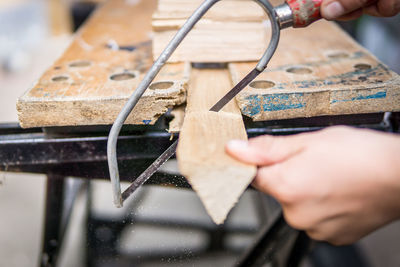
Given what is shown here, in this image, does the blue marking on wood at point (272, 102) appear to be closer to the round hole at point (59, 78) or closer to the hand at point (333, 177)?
the hand at point (333, 177)

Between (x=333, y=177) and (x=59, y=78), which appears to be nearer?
(x=333, y=177)

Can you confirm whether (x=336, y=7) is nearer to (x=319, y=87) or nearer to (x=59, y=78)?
(x=319, y=87)

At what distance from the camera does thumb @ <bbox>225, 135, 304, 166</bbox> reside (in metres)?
0.52

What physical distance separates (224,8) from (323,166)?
55 centimetres

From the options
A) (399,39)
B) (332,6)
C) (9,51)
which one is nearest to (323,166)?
(332,6)

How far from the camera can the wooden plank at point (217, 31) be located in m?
0.89

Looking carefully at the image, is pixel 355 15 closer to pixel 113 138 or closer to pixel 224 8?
pixel 224 8

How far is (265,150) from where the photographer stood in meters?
0.53

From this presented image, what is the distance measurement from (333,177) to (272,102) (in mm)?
280

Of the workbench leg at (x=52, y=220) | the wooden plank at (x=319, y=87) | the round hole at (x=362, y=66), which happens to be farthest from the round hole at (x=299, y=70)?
the workbench leg at (x=52, y=220)

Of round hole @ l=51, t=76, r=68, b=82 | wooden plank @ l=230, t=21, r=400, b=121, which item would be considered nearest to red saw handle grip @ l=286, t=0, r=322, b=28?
wooden plank @ l=230, t=21, r=400, b=121

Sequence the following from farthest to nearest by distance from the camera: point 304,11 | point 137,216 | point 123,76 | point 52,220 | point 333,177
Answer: point 137,216 < point 52,220 < point 123,76 < point 304,11 < point 333,177

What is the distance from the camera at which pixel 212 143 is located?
1.84 ft

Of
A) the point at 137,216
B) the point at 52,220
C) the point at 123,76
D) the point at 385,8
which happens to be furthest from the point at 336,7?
the point at 137,216
